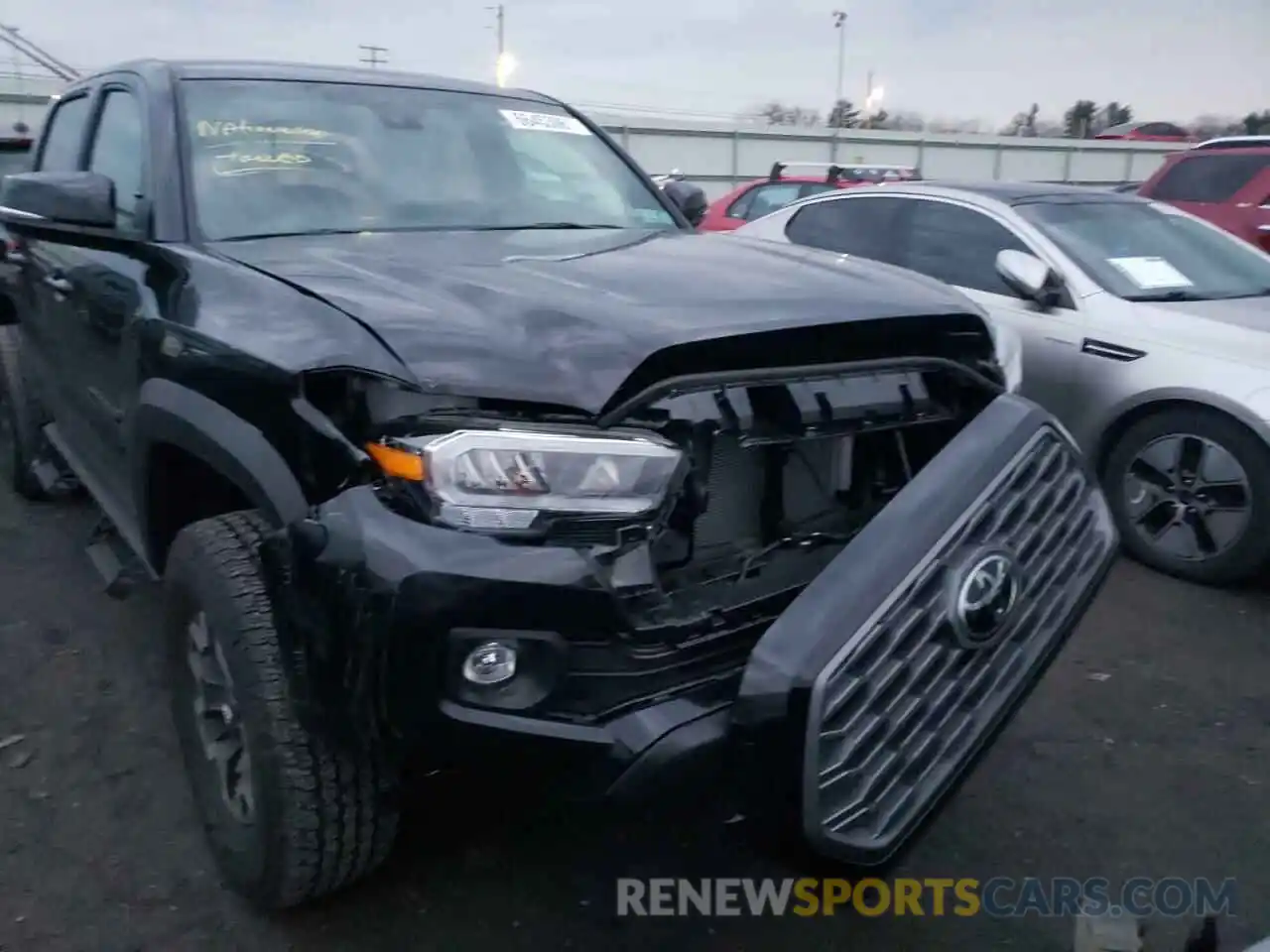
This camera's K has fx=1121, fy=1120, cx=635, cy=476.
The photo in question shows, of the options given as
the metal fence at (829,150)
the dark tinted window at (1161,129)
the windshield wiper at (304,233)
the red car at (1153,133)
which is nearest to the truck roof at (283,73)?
the windshield wiper at (304,233)

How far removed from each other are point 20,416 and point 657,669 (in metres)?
3.95

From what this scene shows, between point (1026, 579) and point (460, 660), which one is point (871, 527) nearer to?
point (1026, 579)

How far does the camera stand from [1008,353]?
2.84 metres

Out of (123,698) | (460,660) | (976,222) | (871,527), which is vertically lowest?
(123,698)

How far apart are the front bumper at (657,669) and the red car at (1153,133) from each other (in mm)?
30469

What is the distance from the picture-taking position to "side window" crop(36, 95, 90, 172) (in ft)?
12.8

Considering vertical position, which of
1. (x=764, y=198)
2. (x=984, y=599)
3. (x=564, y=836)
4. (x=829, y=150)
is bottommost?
(x=564, y=836)

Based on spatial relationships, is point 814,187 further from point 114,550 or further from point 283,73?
point 114,550

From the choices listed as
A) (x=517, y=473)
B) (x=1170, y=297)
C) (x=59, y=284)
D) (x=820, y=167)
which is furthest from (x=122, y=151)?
(x=820, y=167)

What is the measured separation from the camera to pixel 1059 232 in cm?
519

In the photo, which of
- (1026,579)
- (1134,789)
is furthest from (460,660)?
(1134,789)

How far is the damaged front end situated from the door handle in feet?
6.43

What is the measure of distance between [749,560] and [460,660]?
637 mm

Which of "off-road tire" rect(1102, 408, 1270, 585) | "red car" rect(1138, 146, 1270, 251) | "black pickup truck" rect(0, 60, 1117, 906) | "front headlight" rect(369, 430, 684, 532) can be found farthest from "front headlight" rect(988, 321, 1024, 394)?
"red car" rect(1138, 146, 1270, 251)
